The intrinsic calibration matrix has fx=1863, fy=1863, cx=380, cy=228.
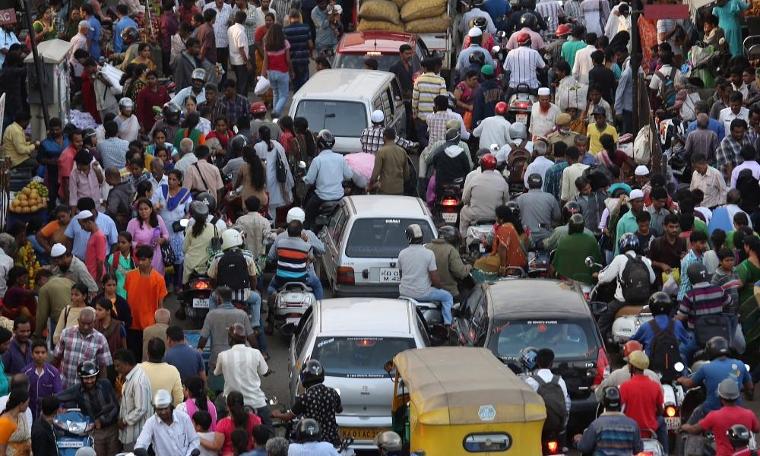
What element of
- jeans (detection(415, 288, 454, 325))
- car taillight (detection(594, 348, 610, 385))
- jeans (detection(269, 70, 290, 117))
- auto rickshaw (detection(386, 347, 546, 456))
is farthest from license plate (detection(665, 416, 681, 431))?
jeans (detection(269, 70, 290, 117))

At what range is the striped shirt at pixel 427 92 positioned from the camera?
26.8 m

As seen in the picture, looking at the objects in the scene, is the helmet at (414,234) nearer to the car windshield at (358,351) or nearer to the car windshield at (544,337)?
the car windshield at (544,337)

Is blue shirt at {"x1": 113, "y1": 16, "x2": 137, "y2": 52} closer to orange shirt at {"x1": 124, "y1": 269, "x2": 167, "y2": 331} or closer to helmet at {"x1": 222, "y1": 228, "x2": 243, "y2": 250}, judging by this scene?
helmet at {"x1": 222, "y1": 228, "x2": 243, "y2": 250}


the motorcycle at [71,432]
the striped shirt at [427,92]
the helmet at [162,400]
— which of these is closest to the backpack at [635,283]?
the helmet at [162,400]

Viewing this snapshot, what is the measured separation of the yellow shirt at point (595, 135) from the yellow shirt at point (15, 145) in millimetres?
7148

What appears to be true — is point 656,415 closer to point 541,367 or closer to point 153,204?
point 541,367

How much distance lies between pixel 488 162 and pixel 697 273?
4.95 m

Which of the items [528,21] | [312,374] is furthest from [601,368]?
[528,21]

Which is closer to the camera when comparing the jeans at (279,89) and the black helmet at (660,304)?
the black helmet at (660,304)

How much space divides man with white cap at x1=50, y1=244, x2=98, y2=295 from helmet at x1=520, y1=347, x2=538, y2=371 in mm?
4694

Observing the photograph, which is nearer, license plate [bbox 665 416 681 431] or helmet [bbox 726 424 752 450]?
helmet [bbox 726 424 752 450]

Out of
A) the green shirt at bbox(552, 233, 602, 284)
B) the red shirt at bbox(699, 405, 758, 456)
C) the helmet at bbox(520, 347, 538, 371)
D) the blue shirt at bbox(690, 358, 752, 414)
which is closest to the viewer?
the red shirt at bbox(699, 405, 758, 456)

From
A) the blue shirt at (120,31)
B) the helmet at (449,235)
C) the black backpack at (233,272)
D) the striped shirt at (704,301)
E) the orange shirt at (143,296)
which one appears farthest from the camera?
the blue shirt at (120,31)

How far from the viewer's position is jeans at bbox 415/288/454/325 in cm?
1973
